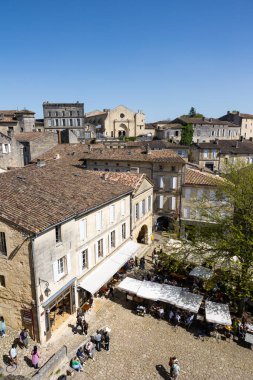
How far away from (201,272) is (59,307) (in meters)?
11.3

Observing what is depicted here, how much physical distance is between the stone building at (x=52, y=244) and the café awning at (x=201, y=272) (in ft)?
18.6

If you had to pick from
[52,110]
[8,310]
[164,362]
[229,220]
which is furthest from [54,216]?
[52,110]

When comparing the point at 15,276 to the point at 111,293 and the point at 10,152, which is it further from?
the point at 10,152

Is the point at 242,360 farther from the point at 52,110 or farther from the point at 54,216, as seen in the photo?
the point at 52,110

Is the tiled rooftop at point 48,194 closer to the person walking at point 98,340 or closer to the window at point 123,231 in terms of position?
the window at point 123,231

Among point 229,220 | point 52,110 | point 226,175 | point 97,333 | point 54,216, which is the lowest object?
point 97,333

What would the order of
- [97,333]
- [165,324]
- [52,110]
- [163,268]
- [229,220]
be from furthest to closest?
1. [52,110]
2. [163,268]
3. [229,220]
4. [165,324]
5. [97,333]

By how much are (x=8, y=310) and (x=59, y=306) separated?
11.1 ft

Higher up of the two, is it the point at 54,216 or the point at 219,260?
the point at 54,216

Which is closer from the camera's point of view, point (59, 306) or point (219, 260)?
point (59, 306)

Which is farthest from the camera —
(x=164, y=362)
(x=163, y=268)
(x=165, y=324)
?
(x=163, y=268)

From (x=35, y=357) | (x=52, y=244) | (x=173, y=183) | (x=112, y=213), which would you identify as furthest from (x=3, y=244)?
(x=173, y=183)

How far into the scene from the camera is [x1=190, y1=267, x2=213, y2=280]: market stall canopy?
21.9 metres

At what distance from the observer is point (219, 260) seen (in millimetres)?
21047
